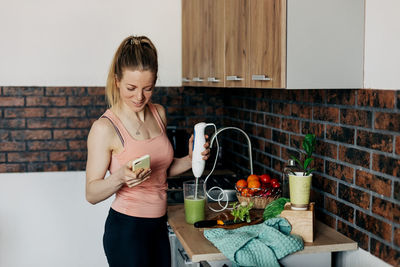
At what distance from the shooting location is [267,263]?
1950mm

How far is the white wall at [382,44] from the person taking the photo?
71.8 inches

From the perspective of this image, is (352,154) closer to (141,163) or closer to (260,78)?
(260,78)

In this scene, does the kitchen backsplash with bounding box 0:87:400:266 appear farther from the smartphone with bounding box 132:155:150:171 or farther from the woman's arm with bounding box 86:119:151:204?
the woman's arm with bounding box 86:119:151:204

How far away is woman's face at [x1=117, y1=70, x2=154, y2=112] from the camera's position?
212 cm

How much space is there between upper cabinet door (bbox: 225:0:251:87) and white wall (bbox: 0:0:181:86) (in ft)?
3.79

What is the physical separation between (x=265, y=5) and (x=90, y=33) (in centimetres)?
186

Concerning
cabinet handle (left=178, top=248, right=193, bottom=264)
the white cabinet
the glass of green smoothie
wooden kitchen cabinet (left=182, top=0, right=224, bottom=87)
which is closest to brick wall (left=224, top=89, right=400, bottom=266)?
the white cabinet

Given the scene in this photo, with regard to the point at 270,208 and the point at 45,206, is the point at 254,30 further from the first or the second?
the point at 45,206

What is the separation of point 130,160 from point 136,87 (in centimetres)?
30

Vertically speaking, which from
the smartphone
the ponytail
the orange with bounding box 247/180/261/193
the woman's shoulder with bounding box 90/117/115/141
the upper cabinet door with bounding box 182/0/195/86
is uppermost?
the upper cabinet door with bounding box 182/0/195/86

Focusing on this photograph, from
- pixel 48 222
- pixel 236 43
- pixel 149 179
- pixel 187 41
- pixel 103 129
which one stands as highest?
pixel 187 41

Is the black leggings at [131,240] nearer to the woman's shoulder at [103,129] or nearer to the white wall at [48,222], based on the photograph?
the woman's shoulder at [103,129]

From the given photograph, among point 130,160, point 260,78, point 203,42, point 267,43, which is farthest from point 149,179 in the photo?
point 203,42

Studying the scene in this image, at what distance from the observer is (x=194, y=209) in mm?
2344
